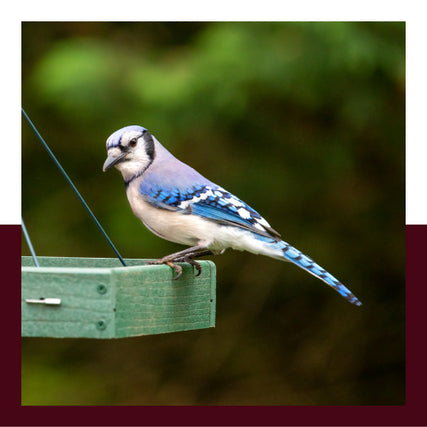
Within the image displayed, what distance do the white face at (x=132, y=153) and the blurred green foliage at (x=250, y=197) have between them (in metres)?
1.72

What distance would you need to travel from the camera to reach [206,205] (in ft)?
11.5

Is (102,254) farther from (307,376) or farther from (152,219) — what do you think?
(152,219)

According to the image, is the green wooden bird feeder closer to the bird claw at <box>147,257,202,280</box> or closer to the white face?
the bird claw at <box>147,257,202,280</box>

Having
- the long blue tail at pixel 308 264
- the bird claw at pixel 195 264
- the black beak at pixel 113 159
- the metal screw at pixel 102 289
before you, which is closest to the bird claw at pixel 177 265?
the bird claw at pixel 195 264

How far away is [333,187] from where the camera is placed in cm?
615

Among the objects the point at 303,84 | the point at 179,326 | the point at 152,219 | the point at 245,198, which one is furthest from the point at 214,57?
the point at 179,326

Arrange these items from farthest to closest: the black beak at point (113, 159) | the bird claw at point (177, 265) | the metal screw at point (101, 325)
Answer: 1. the black beak at point (113, 159)
2. the bird claw at point (177, 265)
3. the metal screw at point (101, 325)

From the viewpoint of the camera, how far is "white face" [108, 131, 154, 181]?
11.6 ft

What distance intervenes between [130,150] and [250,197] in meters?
2.39

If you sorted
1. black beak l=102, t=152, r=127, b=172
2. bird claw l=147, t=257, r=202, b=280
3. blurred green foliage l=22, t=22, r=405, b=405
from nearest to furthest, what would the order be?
1. bird claw l=147, t=257, r=202, b=280
2. black beak l=102, t=152, r=127, b=172
3. blurred green foliage l=22, t=22, r=405, b=405

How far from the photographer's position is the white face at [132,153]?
3.53 metres

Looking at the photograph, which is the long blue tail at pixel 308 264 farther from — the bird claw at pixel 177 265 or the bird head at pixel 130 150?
the bird head at pixel 130 150

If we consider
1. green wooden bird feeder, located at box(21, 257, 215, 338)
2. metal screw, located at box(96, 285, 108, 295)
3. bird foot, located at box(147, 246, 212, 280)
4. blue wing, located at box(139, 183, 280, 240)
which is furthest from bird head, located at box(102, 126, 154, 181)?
metal screw, located at box(96, 285, 108, 295)

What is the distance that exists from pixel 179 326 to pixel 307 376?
9.94ft
